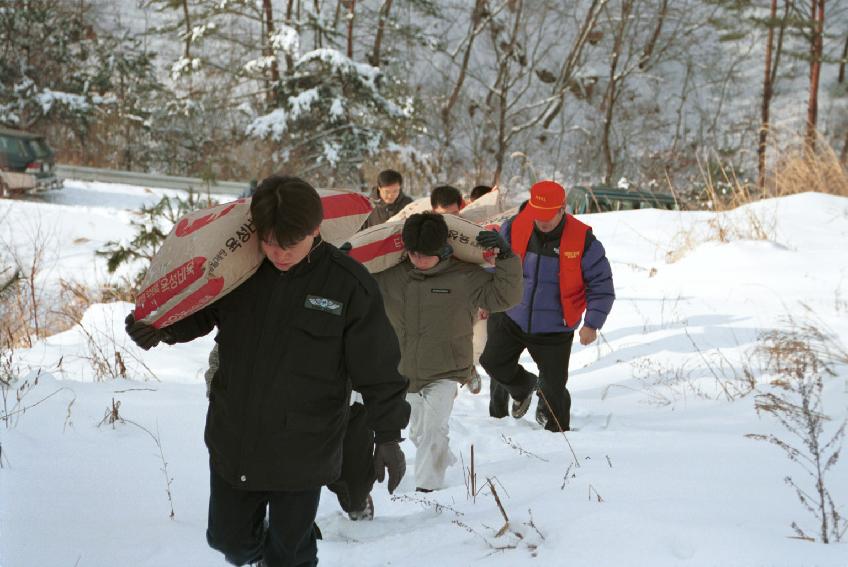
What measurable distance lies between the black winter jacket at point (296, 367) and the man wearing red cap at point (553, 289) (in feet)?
8.45

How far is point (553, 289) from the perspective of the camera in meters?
5.23

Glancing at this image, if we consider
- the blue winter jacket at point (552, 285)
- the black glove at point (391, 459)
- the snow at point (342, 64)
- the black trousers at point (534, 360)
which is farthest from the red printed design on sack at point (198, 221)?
the snow at point (342, 64)

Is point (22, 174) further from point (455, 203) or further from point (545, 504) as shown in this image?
point (545, 504)

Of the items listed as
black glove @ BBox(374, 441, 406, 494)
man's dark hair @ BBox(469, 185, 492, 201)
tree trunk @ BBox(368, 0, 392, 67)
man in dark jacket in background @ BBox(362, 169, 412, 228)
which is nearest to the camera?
black glove @ BBox(374, 441, 406, 494)

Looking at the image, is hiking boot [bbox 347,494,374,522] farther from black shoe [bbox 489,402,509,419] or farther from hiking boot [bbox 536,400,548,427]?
black shoe [bbox 489,402,509,419]

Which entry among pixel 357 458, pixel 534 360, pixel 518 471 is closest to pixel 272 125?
pixel 534 360

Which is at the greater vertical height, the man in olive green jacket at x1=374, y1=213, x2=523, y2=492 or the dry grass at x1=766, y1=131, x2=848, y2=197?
the dry grass at x1=766, y1=131, x2=848, y2=197

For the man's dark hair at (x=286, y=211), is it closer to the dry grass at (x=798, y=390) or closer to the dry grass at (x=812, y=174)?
the dry grass at (x=798, y=390)

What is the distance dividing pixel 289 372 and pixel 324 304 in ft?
0.81

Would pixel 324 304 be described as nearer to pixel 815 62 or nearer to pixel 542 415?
pixel 542 415

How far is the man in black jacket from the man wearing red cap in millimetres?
2583

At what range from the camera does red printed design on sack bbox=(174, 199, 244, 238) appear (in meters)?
2.61

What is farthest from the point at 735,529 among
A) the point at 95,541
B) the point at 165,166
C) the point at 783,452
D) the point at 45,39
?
the point at 45,39

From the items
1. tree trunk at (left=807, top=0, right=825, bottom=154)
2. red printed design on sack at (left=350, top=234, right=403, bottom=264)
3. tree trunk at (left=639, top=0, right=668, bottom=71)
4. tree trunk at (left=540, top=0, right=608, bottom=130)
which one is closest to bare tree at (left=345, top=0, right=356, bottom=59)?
tree trunk at (left=540, top=0, right=608, bottom=130)
